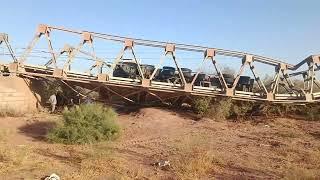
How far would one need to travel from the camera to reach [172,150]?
50.0 ft

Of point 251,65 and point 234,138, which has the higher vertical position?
point 251,65

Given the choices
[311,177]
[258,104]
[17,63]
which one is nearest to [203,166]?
[311,177]

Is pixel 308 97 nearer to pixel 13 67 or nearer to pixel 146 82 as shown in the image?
pixel 146 82

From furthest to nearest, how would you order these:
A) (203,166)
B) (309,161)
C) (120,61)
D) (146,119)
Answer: (120,61) → (146,119) → (309,161) → (203,166)

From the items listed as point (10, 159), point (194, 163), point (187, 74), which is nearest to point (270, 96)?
point (187, 74)

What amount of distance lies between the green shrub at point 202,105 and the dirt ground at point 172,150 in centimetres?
89

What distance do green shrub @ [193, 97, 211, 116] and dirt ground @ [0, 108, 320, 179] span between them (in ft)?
2.92

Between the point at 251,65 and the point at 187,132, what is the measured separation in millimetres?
7869

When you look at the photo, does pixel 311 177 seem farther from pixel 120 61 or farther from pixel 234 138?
pixel 120 61

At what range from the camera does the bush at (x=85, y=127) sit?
17.5 meters

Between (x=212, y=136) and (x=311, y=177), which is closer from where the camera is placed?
(x=311, y=177)

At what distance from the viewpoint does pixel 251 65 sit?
83.3 ft

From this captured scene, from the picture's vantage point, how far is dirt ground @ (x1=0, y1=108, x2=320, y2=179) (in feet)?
38.5

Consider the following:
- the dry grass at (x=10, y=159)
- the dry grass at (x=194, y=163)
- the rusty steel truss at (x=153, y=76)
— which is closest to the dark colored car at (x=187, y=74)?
the rusty steel truss at (x=153, y=76)
